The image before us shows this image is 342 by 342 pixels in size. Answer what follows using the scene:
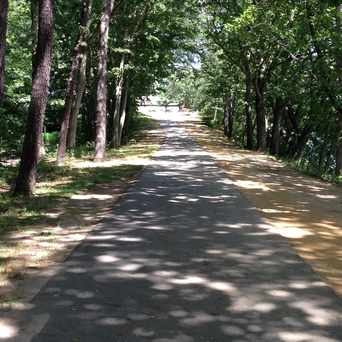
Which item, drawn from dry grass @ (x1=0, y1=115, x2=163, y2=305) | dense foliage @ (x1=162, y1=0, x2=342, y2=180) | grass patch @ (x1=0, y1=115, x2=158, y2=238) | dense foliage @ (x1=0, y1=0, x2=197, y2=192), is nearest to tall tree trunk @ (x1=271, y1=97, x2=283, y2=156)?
dense foliage @ (x1=162, y1=0, x2=342, y2=180)

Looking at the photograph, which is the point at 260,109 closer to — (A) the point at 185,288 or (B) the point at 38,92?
(B) the point at 38,92

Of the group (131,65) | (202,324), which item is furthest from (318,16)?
(202,324)

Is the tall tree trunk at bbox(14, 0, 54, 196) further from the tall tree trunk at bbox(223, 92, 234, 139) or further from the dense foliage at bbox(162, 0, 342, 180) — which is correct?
the tall tree trunk at bbox(223, 92, 234, 139)

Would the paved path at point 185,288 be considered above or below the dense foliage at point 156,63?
below

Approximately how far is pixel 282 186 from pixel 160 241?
807cm

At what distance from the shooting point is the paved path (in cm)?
464

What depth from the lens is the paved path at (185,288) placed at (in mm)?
4645

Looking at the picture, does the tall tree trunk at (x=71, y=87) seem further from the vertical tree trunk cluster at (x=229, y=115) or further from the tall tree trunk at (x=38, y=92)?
the vertical tree trunk cluster at (x=229, y=115)

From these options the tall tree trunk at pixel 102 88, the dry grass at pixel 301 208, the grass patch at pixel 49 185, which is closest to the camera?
the dry grass at pixel 301 208

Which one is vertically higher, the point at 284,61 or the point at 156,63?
the point at 284,61

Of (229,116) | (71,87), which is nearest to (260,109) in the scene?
(71,87)

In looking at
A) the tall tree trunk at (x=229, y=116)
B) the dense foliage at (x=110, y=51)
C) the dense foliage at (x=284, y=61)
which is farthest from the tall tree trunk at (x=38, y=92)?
the tall tree trunk at (x=229, y=116)

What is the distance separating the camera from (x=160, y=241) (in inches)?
313

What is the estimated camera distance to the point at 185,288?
18.9 feet
